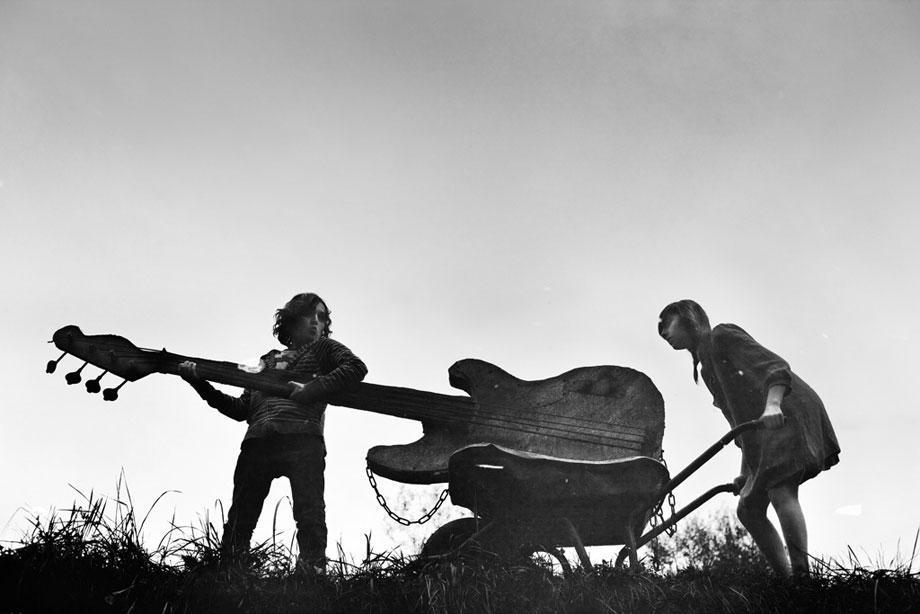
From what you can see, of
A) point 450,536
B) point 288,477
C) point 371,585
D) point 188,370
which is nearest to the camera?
point 371,585

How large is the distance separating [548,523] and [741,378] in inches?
52.8

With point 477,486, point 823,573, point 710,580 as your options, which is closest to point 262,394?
point 477,486

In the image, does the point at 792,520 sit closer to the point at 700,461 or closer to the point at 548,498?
the point at 700,461

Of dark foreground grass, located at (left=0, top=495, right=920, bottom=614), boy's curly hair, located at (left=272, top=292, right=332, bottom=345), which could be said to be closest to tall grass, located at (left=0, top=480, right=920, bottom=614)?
dark foreground grass, located at (left=0, top=495, right=920, bottom=614)

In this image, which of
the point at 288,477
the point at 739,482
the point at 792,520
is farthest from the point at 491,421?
the point at 792,520

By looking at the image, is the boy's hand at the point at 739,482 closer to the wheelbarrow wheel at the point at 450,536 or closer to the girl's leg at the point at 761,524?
the girl's leg at the point at 761,524

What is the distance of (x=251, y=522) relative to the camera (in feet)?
16.0

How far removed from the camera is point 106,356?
5141 millimetres

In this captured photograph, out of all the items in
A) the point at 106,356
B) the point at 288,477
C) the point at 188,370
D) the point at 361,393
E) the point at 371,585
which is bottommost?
the point at 371,585

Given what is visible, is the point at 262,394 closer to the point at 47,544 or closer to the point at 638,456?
the point at 47,544

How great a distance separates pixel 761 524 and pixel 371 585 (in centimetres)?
215

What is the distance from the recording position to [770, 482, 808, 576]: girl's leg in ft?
15.0

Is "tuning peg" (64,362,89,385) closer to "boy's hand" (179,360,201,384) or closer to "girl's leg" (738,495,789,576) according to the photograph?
"boy's hand" (179,360,201,384)

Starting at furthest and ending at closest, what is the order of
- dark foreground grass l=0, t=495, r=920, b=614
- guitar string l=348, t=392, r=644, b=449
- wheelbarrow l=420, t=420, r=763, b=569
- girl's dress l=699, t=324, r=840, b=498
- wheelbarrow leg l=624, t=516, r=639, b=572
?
guitar string l=348, t=392, r=644, b=449 → girl's dress l=699, t=324, r=840, b=498 → wheelbarrow l=420, t=420, r=763, b=569 → wheelbarrow leg l=624, t=516, r=639, b=572 → dark foreground grass l=0, t=495, r=920, b=614
